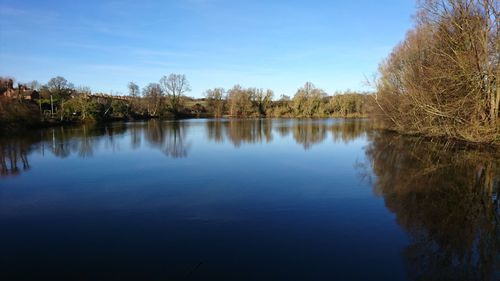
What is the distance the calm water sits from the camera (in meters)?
3.82

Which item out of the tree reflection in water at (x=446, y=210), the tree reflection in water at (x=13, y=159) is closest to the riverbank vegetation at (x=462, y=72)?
the tree reflection in water at (x=446, y=210)

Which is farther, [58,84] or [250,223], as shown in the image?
[58,84]

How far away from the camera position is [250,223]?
207 inches

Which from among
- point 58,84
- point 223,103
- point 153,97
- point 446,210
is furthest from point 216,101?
point 446,210

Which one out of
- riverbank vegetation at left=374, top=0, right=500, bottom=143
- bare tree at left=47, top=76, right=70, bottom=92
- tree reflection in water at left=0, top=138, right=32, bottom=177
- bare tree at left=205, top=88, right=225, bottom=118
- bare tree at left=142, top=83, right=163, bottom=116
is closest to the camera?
tree reflection in water at left=0, top=138, right=32, bottom=177

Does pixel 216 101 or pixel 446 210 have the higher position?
pixel 216 101

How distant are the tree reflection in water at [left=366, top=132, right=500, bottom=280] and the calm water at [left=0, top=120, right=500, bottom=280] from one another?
2 centimetres

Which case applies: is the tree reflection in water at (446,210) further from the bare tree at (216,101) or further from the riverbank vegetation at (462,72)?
the bare tree at (216,101)

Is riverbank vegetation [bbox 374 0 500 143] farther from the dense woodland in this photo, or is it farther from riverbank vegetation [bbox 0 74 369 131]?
riverbank vegetation [bbox 0 74 369 131]

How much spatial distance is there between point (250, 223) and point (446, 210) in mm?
3821

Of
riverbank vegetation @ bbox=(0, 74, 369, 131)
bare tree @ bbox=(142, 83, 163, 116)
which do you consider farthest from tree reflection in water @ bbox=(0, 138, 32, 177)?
bare tree @ bbox=(142, 83, 163, 116)

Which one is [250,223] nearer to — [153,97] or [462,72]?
[462,72]

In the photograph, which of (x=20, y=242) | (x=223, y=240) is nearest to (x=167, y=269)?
(x=223, y=240)

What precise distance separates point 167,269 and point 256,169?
6.45 meters
